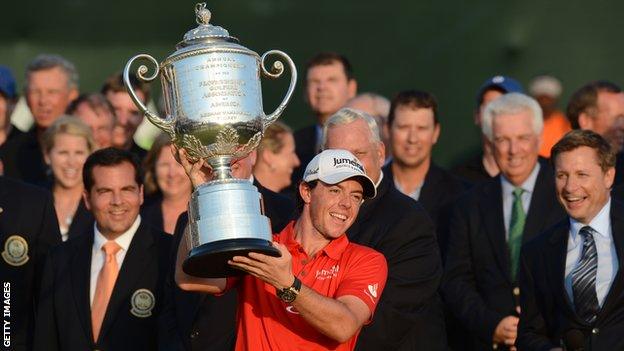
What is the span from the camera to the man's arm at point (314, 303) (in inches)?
212

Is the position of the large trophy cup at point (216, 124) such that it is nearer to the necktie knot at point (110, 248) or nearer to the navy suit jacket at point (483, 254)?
the necktie knot at point (110, 248)

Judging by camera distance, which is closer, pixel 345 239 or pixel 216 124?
pixel 216 124

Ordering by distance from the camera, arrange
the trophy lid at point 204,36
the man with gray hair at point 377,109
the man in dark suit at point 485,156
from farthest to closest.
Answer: the man in dark suit at point 485,156
the man with gray hair at point 377,109
the trophy lid at point 204,36

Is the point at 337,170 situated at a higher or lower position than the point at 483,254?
lower

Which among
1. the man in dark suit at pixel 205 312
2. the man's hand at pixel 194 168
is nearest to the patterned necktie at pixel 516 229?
the man in dark suit at pixel 205 312

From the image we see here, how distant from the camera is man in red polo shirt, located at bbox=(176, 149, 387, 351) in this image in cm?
582

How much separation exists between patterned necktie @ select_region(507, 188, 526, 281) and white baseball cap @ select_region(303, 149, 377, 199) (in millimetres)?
2682

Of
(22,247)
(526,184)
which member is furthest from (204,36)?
(526,184)

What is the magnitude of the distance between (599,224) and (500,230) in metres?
1.09

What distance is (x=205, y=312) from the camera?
6.99m

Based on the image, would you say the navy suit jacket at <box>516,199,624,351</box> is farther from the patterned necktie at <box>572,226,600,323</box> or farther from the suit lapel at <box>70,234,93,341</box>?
the suit lapel at <box>70,234,93,341</box>

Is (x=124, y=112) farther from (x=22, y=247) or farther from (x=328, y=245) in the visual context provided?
(x=328, y=245)

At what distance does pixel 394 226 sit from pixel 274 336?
4.82 ft

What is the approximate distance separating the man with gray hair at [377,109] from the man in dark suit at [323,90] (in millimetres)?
460
